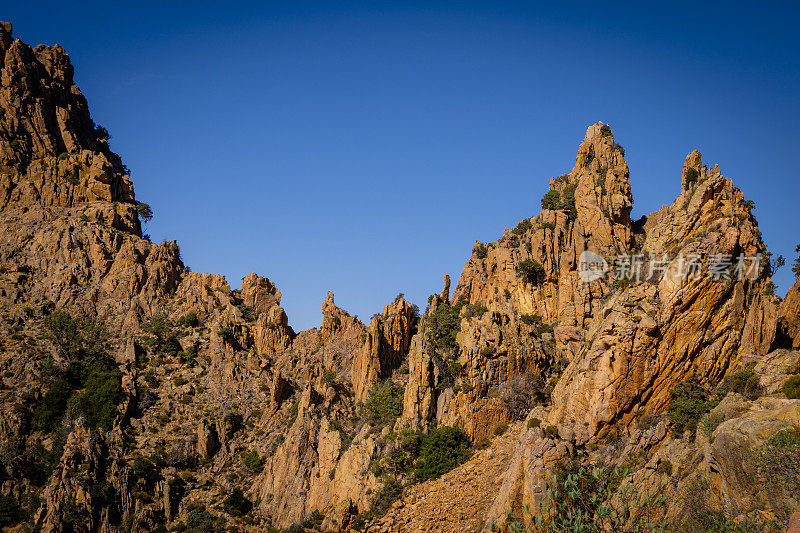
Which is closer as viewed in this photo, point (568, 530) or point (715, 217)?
point (568, 530)

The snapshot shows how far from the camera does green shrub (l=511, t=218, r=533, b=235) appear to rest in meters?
79.4

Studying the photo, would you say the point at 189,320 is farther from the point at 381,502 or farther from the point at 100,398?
the point at 381,502

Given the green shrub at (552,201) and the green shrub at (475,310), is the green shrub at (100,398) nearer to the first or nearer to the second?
the green shrub at (475,310)

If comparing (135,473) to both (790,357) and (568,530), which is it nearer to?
(568,530)

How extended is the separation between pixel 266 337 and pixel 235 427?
14828mm

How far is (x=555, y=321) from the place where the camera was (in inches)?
2795

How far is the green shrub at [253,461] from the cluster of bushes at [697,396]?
1934 inches

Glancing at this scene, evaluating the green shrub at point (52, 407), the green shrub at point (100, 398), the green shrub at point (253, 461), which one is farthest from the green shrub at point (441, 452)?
the green shrub at point (52, 407)

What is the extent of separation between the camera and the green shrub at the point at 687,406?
4194cm

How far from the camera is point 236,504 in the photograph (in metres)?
67.8

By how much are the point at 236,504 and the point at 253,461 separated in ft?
21.5

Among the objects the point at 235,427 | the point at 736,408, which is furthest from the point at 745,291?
the point at 235,427

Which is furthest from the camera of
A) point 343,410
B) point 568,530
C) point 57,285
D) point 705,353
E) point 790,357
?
point 57,285

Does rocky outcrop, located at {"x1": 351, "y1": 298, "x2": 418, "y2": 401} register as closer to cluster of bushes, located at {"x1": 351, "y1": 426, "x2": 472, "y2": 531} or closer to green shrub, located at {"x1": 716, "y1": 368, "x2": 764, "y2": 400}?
cluster of bushes, located at {"x1": 351, "y1": 426, "x2": 472, "y2": 531}
